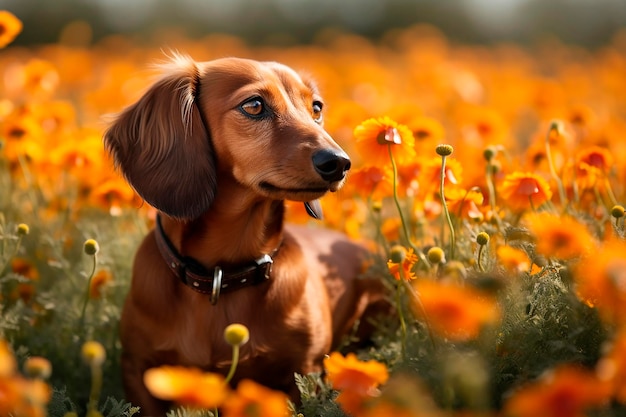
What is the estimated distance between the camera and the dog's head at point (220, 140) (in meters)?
2.22

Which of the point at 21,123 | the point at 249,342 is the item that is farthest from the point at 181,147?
the point at 21,123

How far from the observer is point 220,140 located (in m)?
2.41

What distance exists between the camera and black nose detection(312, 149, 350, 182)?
215 centimetres

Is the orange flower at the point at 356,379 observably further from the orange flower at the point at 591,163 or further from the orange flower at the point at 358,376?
the orange flower at the point at 591,163

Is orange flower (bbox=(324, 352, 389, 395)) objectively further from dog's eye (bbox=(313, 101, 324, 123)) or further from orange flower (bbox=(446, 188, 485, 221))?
dog's eye (bbox=(313, 101, 324, 123))

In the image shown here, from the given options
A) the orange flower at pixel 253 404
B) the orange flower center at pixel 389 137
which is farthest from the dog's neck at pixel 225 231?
the orange flower at pixel 253 404

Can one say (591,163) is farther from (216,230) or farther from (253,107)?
(216,230)

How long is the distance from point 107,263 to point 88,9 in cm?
995

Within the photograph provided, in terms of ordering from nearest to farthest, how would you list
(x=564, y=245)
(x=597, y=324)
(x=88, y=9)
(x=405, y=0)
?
(x=564, y=245) → (x=597, y=324) → (x=88, y=9) → (x=405, y=0)

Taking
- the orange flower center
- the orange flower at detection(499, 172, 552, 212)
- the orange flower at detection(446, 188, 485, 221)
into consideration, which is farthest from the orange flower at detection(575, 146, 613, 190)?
the orange flower center

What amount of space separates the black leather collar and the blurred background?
918cm

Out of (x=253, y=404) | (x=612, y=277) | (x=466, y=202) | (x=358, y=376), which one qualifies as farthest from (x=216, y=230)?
(x=612, y=277)

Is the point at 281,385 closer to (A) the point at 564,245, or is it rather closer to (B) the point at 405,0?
(A) the point at 564,245

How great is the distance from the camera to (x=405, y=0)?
13.6 metres
